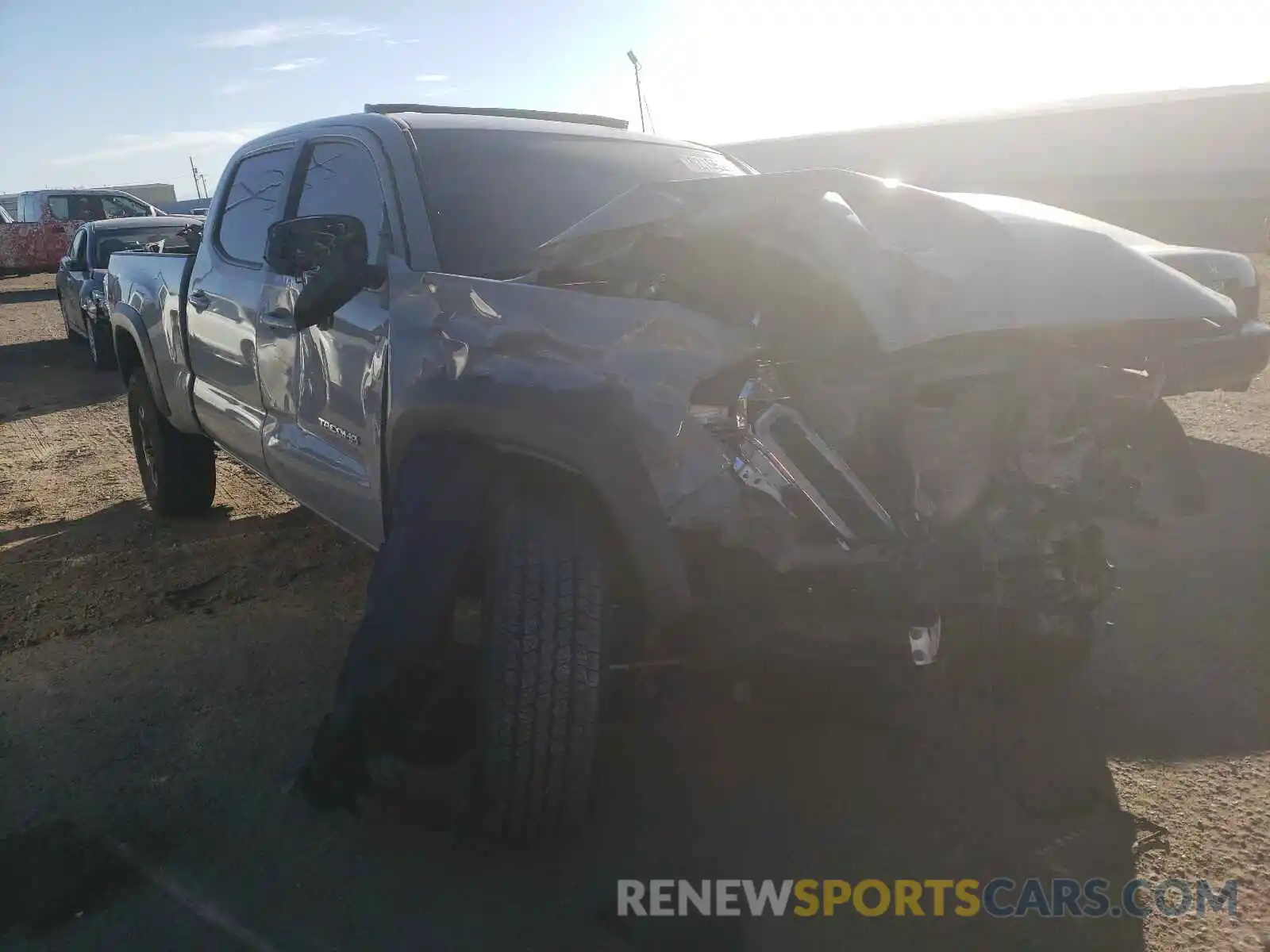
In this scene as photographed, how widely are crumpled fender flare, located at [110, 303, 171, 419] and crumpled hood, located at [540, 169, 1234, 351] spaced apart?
3307 mm

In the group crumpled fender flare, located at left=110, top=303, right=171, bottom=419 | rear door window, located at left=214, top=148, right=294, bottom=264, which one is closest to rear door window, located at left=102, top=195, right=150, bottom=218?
crumpled fender flare, located at left=110, top=303, right=171, bottom=419

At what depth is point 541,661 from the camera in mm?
2285

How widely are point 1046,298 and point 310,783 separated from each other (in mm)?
2179

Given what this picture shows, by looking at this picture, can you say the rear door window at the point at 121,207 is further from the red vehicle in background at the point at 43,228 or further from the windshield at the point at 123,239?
the windshield at the point at 123,239

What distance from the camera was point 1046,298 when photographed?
244 centimetres

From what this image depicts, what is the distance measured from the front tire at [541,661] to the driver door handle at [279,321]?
1654 millimetres

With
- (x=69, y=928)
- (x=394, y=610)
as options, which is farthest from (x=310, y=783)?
(x=69, y=928)

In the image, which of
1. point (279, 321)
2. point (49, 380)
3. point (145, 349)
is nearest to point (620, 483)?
point (279, 321)

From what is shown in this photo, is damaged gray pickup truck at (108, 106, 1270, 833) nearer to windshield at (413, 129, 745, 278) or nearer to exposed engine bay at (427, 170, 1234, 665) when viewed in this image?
exposed engine bay at (427, 170, 1234, 665)

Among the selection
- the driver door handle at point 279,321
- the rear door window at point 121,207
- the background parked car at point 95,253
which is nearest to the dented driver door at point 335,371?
the driver door handle at point 279,321

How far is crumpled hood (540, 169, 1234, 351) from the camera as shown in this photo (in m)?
2.39

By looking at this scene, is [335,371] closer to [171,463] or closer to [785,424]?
[785,424]

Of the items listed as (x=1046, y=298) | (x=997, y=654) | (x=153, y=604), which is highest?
(x=1046, y=298)

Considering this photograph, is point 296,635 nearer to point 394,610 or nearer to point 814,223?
point 394,610
